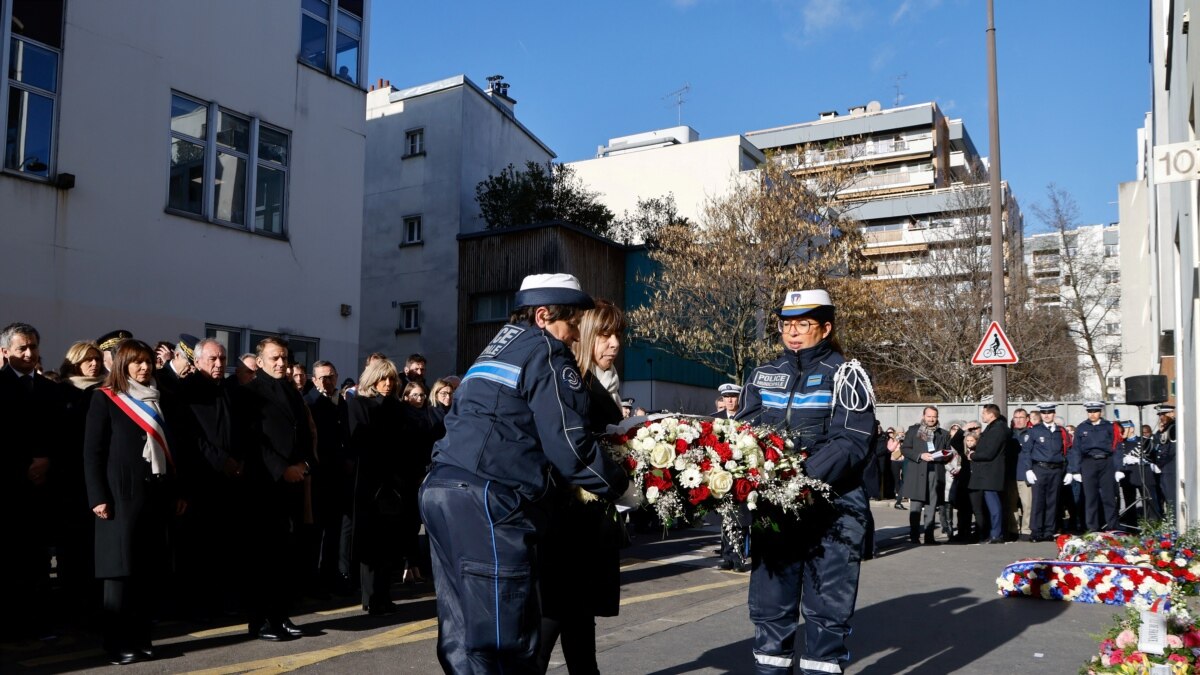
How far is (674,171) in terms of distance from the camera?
1854 inches

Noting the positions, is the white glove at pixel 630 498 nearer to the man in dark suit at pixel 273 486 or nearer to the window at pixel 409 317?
the man in dark suit at pixel 273 486

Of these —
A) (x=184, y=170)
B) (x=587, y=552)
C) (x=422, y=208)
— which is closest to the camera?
(x=587, y=552)

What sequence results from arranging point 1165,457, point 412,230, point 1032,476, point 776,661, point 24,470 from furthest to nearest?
point 412,230
point 1032,476
point 1165,457
point 24,470
point 776,661

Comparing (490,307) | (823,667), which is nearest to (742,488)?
(823,667)

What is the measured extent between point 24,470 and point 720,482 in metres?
5.56

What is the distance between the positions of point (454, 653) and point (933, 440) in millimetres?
12914

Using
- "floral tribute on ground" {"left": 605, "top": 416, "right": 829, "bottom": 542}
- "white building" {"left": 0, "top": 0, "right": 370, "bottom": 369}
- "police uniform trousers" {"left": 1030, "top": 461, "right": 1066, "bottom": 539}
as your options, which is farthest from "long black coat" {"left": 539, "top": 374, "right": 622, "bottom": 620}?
"police uniform trousers" {"left": 1030, "top": 461, "right": 1066, "bottom": 539}

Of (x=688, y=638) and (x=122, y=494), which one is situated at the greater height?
(x=122, y=494)

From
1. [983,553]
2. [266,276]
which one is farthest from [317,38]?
[983,553]

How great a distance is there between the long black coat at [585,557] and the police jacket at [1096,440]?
45.4 feet

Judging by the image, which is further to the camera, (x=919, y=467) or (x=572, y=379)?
(x=919, y=467)

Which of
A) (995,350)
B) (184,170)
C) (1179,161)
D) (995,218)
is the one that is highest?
(184,170)

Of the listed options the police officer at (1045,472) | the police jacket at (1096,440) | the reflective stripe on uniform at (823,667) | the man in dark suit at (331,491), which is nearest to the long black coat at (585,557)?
the reflective stripe on uniform at (823,667)

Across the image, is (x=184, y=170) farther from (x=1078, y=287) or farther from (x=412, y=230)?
(x=1078, y=287)
